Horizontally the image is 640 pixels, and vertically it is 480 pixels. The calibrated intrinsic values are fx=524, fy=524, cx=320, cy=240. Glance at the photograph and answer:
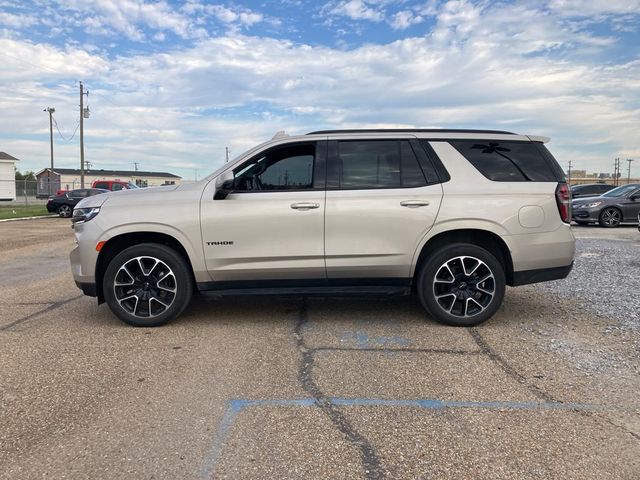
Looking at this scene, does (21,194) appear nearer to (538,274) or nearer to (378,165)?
(378,165)

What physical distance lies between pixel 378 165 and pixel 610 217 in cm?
1481

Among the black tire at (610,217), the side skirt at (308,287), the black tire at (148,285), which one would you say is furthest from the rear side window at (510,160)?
the black tire at (610,217)

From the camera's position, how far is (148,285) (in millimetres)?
5281

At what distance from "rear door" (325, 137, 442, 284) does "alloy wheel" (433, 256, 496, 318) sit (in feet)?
1.20

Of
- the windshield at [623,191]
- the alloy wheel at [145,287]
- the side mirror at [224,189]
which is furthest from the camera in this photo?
the windshield at [623,191]

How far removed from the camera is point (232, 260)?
519cm

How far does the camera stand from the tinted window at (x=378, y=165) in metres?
5.27

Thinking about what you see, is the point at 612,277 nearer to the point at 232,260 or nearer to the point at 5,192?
the point at 232,260

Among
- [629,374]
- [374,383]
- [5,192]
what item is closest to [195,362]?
[374,383]

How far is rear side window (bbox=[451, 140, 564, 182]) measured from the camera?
209 inches

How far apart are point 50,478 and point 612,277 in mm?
7712

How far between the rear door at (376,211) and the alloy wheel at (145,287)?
1643mm

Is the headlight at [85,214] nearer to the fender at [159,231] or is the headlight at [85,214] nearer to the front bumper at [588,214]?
the fender at [159,231]

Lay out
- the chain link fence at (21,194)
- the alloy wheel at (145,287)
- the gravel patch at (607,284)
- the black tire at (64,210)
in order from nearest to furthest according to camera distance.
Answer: the alloy wheel at (145,287), the gravel patch at (607,284), the black tire at (64,210), the chain link fence at (21,194)
